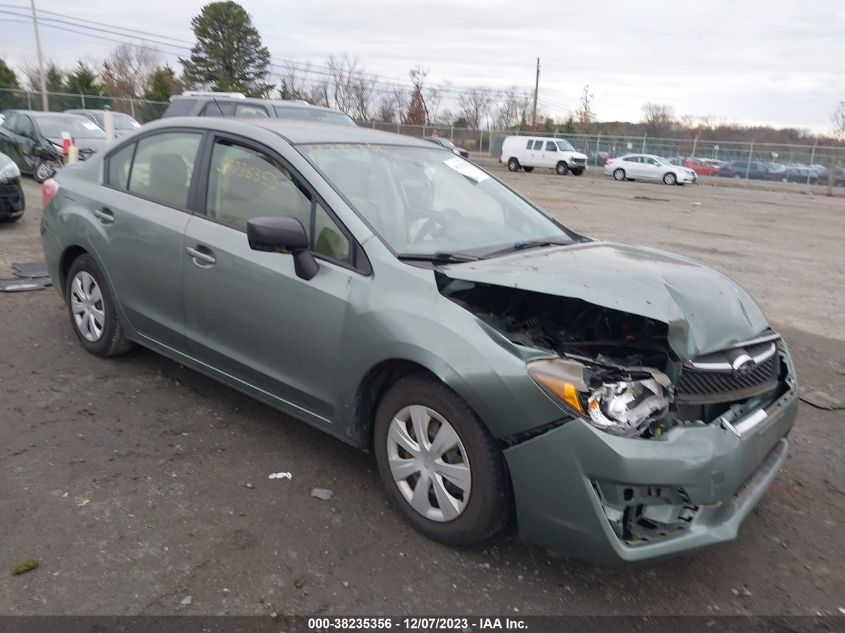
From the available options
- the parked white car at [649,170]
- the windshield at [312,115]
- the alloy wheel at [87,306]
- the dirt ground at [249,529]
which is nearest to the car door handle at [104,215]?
the alloy wheel at [87,306]

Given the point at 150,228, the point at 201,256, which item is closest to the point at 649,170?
the point at 150,228

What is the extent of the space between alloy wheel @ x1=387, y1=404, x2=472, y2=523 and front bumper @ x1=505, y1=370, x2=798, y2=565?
265 mm

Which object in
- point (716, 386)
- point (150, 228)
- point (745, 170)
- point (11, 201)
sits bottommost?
point (745, 170)

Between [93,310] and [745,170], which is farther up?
[93,310]

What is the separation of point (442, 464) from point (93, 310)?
313 centimetres

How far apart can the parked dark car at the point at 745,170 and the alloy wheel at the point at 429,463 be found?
39138 millimetres

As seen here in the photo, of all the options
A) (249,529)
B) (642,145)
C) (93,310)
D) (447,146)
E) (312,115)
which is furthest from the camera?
(642,145)

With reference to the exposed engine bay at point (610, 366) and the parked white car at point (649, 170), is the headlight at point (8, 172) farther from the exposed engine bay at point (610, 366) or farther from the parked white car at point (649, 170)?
the parked white car at point (649, 170)

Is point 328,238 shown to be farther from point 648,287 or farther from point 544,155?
point 544,155

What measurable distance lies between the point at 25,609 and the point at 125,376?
2373mm

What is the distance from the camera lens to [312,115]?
11633 millimetres

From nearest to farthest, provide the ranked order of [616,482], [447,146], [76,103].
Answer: [616,482]
[447,146]
[76,103]

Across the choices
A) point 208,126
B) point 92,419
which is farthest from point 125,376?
point 208,126

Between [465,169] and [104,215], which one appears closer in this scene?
[465,169]
